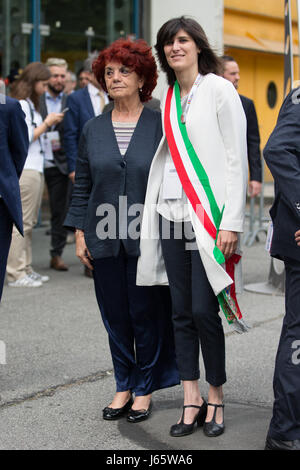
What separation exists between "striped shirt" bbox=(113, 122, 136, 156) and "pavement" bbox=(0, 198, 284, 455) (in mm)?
1429

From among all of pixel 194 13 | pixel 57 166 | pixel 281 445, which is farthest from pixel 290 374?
pixel 194 13

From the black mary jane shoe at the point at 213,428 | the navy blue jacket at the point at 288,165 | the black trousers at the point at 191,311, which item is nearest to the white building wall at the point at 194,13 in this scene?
the black trousers at the point at 191,311

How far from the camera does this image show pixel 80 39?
1182cm

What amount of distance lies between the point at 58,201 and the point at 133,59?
15.0 feet

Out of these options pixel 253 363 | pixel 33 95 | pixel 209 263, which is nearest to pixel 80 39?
pixel 33 95

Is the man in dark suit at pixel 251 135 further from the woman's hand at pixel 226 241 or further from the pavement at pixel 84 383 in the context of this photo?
the woman's hand at pixel 226 241

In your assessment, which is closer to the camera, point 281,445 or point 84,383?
point 281,445

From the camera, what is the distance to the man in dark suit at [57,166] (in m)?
8.34

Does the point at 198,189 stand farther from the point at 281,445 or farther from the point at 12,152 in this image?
the point at 12,152

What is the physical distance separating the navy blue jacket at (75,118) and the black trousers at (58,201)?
641mm

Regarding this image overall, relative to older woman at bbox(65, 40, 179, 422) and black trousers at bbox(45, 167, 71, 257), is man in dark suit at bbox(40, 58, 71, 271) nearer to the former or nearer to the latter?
black trousers at bbox(45, 167, 71, 257)

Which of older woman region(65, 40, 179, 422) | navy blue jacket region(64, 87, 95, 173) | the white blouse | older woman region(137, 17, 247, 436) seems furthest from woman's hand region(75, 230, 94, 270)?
navy blue jacket region(64, 87, 95, 173)

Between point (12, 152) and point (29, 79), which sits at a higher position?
point (29, 79)

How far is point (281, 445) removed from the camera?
3525 millimetres
